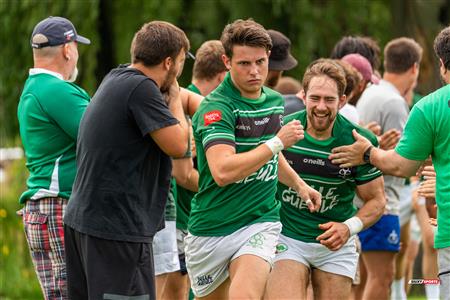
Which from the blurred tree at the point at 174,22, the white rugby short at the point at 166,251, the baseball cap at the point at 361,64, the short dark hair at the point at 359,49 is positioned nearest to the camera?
the white rugby short at the point at 166,251

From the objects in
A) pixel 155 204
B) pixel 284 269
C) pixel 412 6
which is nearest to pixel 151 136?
pixel 155 204

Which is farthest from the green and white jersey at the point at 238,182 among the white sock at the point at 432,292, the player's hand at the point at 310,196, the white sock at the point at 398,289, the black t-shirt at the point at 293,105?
the white sock at the point at 432,292

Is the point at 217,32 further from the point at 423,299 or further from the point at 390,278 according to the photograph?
the point at 390,278

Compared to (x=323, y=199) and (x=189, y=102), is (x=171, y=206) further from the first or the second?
(x=323, y=199)

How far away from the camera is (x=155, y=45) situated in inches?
269

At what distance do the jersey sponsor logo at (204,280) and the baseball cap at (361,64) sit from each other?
3154mm

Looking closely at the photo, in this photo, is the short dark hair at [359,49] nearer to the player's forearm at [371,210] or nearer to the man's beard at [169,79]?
the player's forearm at [371,210]

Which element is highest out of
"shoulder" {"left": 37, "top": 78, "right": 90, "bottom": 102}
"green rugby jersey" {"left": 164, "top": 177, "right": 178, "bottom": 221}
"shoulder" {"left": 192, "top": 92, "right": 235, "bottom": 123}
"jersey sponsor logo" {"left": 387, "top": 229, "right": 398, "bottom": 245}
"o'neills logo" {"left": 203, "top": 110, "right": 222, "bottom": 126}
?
"shoulder" {"left": 37, "top": 78, "right": 90, "bottom": 102}

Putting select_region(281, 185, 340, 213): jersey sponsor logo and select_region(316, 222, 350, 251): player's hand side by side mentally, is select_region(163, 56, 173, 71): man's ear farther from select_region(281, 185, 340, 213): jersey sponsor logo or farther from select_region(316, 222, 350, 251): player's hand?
select_region(316, 222, 350, 251): player's hand

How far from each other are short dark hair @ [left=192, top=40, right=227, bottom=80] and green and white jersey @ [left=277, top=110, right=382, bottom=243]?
1147 millimetres

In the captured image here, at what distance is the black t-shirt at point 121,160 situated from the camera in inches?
261

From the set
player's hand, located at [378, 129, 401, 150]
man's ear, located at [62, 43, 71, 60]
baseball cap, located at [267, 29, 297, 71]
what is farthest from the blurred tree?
Result: man's ear, located at [62, 43, 71, 60]

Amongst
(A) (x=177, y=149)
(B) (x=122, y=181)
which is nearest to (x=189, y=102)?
(A) (x=177, y=149)

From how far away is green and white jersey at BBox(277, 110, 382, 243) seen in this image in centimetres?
793
